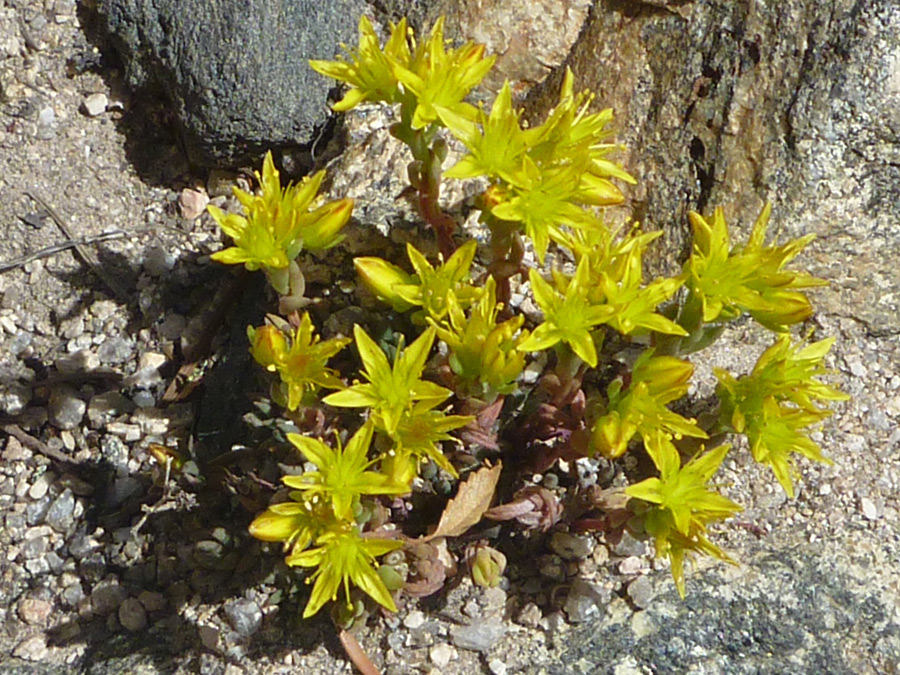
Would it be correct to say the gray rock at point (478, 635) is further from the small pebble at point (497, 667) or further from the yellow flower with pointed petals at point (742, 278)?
the yellow flower with pointed petals at point (742, 278)

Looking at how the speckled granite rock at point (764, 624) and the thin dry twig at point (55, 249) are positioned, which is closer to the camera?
the speckled granite rock at point (764, 624)

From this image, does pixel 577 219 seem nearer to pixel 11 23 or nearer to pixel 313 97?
pixel 313 97

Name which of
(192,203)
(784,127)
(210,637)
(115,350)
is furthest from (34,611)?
(784,127)

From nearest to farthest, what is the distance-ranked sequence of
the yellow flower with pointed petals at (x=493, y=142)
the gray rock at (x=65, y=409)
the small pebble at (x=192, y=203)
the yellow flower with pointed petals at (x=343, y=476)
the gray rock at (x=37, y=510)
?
the yellow flower with pointed petals at (x=343, y=476)
the yellow flower with pointed petals at (x=493, y=142)
the gray rock at (x=37, y=510)
the gray rock at (x=65, y=409)
the small pebble at (x=192, y=203)

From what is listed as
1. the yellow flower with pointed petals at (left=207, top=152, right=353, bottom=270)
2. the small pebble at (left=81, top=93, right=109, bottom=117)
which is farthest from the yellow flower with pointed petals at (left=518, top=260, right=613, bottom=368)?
the small pebble at (left=81, top=93, right=109, bottom=117)

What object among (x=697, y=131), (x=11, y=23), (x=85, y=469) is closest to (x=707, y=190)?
(x=697, y=131)

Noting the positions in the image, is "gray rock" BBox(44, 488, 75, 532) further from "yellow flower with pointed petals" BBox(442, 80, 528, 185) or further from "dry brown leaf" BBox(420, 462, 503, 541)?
"yellow flower with pointed petals" BBox(442, 80, 528, 185)

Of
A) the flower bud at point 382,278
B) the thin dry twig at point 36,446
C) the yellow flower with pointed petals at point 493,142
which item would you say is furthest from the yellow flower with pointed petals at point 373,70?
the thin dry twig at point 36,446
